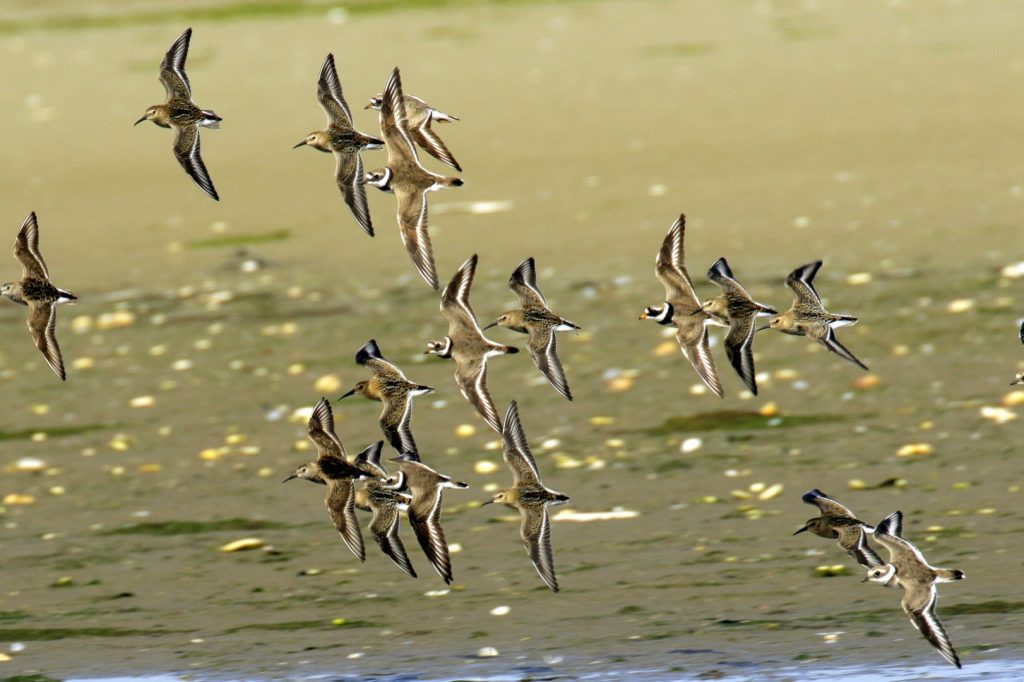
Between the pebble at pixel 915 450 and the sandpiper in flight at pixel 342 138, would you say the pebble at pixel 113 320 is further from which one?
the sandpiper in flight at pixel 342 138

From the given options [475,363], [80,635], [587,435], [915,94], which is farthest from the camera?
[915,94]

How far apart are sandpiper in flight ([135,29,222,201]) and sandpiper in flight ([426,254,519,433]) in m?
0.86

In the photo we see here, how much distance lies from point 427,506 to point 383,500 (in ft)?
0.56

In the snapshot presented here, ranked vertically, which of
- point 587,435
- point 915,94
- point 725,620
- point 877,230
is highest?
point 915,94

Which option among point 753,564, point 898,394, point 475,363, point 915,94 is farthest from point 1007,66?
point 475,363

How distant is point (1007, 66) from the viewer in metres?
22.7

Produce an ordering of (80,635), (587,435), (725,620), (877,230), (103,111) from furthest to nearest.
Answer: (103,111) → (877,230) → (587,435) → (80,635) → (725,620)

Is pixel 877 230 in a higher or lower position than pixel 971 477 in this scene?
higher

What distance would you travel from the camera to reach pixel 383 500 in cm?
596

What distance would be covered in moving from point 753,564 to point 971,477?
1.77m

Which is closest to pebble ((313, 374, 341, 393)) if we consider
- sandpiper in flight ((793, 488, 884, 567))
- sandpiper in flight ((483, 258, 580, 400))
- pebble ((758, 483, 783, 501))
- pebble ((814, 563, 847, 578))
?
pebble ((758, 483, 783, 501))

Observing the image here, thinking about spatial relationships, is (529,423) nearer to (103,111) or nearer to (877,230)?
(877,230)

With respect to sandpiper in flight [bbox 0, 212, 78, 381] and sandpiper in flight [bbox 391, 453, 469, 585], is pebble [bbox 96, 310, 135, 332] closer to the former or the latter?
sandpiper in flight [bbox 0, 212, 78, 381]

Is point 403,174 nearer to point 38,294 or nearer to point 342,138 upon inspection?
point 342,138
